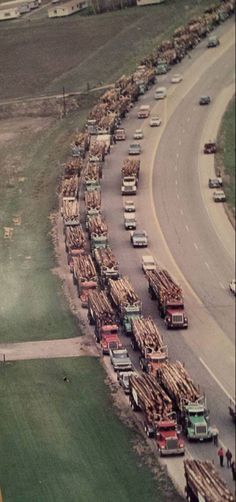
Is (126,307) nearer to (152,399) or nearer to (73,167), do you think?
(152,399)

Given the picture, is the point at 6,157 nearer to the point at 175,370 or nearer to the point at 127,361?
the point at 127,361

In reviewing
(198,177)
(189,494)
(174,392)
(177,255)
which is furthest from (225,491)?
(198,177)

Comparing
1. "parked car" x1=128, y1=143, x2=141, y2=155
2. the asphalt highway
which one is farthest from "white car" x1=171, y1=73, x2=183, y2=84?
"parked car" x1=128, y1=143, x2=141, y2=155

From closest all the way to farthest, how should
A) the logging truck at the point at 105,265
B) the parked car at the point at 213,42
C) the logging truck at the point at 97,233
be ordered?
the logging truck at the point at 105,265 → the parked car at the point at 213,42 → the logging truck at the point at 97,233

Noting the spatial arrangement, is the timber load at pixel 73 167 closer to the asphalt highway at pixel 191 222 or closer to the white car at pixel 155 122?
the asphalt highway at pixel 191 222

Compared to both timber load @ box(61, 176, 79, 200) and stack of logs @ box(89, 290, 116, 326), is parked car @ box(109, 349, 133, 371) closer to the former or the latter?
stack of logs @ box(89, 290, 116, 326)

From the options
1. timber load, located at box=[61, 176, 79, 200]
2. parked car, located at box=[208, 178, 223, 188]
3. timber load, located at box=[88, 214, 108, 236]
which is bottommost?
timber load, located at box=[61, 176, 79, 200]

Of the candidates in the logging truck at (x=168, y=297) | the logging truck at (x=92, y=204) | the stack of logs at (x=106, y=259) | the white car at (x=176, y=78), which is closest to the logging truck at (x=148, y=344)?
the logging truck at (x=168, y=297)
